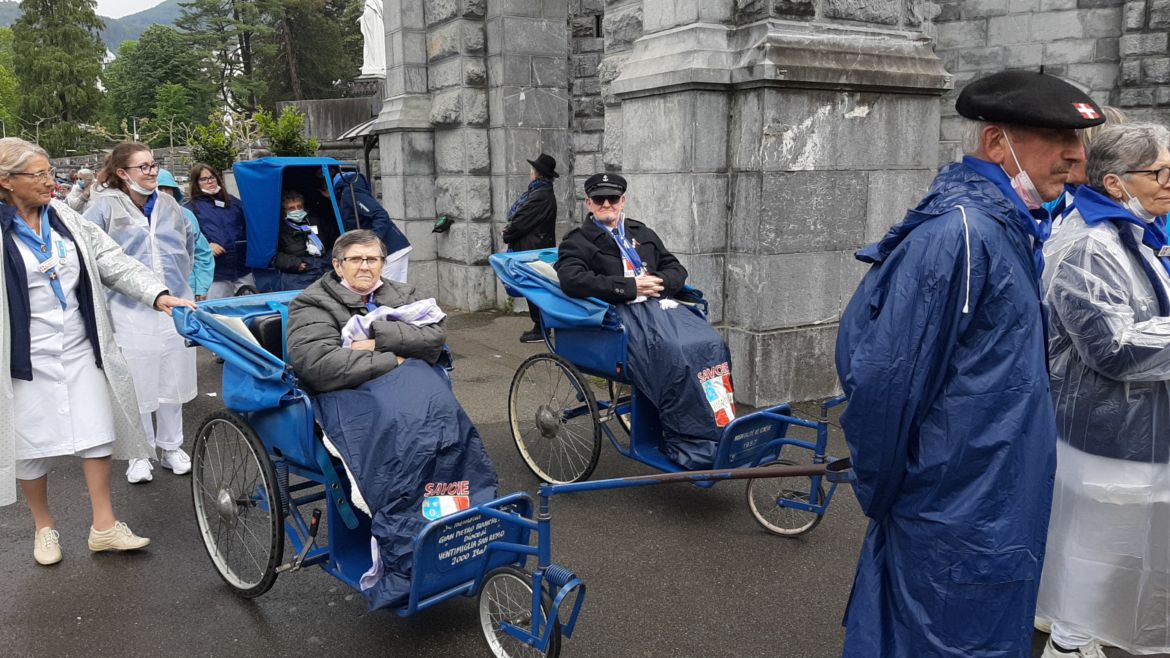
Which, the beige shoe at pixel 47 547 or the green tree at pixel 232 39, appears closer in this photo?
the beige shoe at pixel 47 547

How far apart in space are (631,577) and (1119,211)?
2470 millimetres

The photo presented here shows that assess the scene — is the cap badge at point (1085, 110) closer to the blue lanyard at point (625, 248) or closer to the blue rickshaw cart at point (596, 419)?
the blue rickshaw cart at point (596, 419)

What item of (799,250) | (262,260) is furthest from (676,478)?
(262,260)

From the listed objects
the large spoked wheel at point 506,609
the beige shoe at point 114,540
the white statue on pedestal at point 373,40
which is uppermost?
the white statue on pedestal at point 373,40

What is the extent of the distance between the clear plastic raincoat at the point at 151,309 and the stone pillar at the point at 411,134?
5.92 metres

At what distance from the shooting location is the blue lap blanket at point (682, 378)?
439 cm

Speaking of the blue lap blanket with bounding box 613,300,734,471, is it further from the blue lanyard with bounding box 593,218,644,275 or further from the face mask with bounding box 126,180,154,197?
the face mask with bounding box 126,180,154,197

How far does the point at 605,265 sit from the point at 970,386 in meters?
2.98

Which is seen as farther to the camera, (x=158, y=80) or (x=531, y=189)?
(x=158, y=80)

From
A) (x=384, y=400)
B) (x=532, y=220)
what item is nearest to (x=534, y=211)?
(x=532, y=220)

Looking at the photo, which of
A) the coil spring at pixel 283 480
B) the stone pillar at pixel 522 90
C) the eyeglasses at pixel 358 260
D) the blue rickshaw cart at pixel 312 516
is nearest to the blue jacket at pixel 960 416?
the blue rickshaw cart at pixel 312 516

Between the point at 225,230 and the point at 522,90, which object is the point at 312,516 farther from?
the point at 522,90

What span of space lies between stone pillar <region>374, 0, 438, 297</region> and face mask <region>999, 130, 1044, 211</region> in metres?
9.63

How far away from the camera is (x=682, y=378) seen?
4.39 metres
